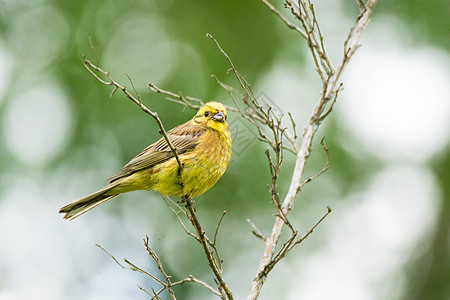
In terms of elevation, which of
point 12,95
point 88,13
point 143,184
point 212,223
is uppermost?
point 88,13

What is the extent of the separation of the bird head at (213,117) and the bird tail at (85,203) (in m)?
1.26

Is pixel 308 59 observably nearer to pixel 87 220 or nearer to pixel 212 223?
pixel 212 223

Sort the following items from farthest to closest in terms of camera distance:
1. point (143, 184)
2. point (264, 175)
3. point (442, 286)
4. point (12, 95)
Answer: point (12, 95)
point (264, 175)
point (442, 286)
point (143, 184)

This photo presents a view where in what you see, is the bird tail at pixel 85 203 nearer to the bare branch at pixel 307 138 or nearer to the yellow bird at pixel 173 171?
the yellow bird at pixel 173 171

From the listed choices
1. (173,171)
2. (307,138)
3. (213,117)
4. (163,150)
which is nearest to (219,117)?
(213,117)

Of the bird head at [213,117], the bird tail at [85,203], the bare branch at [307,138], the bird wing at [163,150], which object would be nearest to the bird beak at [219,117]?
the bird head at [213,117]

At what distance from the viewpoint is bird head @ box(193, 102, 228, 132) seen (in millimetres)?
5895

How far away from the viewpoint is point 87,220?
12.0 metres

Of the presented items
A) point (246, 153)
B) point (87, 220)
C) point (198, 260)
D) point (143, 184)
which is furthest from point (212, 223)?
point (143, 184)

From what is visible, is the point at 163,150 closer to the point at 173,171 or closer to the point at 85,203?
the point at 173,171

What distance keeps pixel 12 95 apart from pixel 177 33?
3790 millimetres

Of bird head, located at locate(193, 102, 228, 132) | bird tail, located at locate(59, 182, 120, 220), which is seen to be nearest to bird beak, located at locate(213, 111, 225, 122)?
bird head, located at locate(193, 102, 228, 132)

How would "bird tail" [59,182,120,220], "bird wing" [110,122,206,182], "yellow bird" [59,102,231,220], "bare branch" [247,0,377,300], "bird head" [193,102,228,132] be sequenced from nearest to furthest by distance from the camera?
"bare branch" [247,0,377,300]
"bird tail" [59,182,120,220]
"yellow bird" [59,102,231,220]
"bird wing" [110,122,206,182]
"bird head" [193,102,228,132]

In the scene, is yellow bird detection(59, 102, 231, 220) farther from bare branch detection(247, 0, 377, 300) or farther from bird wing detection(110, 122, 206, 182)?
bare branch detection(247, 0, 377, 300)
